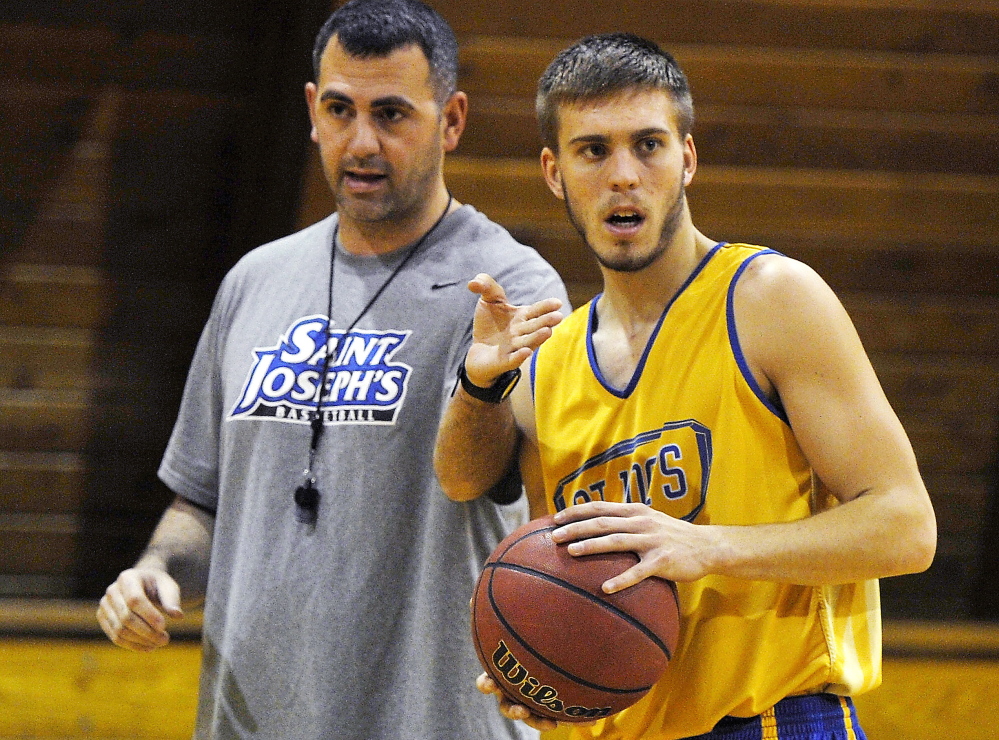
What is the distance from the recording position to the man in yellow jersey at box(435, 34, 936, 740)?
5.38ft

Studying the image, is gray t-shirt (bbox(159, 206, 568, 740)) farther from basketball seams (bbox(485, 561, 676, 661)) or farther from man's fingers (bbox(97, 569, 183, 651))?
basketball seams (bbox(485, 561, 676, 661))

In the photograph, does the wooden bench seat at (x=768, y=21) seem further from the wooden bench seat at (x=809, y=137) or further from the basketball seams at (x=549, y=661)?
the basketball seams at (x=549, y=661)

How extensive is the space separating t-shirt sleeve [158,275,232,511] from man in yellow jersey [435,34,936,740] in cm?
65

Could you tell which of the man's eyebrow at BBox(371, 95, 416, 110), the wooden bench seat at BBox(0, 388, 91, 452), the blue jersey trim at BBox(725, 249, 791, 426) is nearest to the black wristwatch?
the blue jersey trim at BBox(725, 249, 791, 426)

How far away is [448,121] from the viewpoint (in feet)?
7.70

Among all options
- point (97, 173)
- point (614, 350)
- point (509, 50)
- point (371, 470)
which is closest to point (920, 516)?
point (614, 350)

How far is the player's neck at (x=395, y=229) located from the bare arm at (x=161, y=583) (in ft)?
2.07

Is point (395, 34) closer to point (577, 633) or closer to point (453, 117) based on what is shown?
point (453, 117)

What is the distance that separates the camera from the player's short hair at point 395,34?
2236 millimetres

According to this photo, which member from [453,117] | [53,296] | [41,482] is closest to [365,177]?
[453,117]

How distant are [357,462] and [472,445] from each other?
Answer: 0.97 ft

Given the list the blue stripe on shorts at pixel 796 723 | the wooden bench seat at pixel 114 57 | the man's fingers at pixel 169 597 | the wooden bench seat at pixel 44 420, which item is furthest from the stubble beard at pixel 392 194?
the wooden bench seat at pixel 44 420

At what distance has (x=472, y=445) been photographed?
1.91 metres

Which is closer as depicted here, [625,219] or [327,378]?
[625,219]
